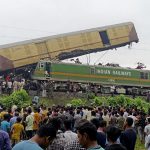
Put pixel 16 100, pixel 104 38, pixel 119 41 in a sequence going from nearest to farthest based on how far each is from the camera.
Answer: pixel 16 100
pixel 104 38
pixel 119 41

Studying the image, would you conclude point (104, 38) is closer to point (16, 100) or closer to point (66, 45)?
point (66, 45)

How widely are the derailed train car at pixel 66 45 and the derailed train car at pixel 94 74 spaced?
2.85ft

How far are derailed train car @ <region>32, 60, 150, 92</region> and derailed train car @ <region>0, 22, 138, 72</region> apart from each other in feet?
2.85

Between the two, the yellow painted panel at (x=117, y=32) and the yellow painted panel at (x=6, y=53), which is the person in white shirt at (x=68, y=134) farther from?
the yellow painted panel at (x=117, y=32)

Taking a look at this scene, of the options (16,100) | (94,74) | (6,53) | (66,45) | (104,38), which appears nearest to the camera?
(16,100)

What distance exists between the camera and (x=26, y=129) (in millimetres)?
15852

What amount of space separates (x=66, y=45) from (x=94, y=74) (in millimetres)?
3784

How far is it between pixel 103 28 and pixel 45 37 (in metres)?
5.35

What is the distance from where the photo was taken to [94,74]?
41.4 meters

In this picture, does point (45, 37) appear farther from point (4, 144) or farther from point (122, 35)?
point (4, 144)

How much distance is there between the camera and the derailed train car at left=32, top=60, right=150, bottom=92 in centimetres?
3891

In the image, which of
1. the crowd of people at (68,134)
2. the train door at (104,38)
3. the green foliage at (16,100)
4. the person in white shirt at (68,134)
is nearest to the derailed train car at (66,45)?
the train door at (104,38)

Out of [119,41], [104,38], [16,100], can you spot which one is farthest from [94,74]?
[16,100]

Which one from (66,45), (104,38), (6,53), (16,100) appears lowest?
(16,100)
